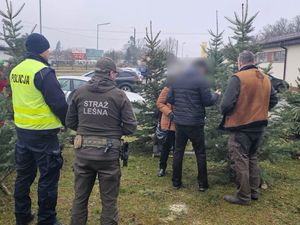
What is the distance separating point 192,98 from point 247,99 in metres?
0.89

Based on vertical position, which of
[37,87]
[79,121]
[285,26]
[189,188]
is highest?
[285,26]

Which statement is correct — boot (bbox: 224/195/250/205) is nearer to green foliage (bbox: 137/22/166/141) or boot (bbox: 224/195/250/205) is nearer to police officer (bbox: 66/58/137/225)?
police officer (bbox: 66/58/137/225)

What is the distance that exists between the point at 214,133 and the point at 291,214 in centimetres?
177

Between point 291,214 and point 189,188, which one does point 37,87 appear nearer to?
point 189,188

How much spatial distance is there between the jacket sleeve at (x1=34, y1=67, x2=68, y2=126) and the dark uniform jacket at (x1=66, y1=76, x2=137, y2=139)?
0.84 feet

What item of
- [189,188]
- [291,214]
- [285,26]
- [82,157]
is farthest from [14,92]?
[285,26]

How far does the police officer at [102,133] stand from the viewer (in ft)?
13.0

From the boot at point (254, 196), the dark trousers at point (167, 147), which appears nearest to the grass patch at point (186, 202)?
the boot at point (254, 196)

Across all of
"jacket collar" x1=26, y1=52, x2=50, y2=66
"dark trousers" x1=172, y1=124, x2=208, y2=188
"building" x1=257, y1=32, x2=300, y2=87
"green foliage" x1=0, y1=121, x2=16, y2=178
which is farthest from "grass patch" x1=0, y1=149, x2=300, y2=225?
"building" x1=257, y1=32, x2=300, y2=87

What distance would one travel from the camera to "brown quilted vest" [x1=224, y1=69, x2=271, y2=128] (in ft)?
17.3

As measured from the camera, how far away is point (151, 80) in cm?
862

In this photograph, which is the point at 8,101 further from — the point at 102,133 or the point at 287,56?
the point at 287,56

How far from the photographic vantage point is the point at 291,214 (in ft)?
17.3

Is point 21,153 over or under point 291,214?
over
